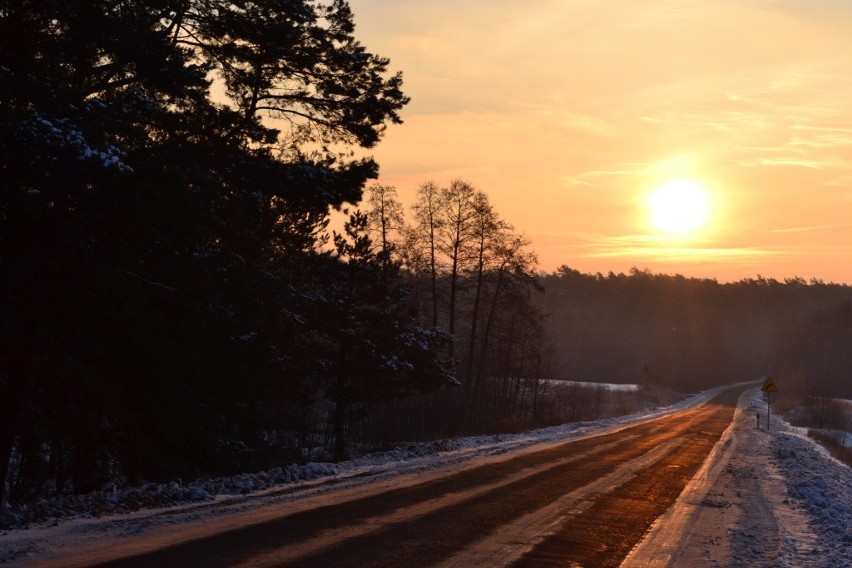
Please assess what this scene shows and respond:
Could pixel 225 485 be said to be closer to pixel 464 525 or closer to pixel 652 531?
pixel 464 525

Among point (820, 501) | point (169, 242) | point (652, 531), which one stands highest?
point (169, 242)

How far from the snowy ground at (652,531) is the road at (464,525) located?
53 centimetres

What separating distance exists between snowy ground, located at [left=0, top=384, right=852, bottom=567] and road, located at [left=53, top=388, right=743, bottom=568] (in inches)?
20.7

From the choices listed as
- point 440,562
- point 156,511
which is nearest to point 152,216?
point 156,511

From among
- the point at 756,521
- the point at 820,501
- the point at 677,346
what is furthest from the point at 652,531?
the point at 677,346

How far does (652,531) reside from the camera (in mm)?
11242

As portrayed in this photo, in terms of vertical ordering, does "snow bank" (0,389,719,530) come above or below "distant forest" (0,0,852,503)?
below

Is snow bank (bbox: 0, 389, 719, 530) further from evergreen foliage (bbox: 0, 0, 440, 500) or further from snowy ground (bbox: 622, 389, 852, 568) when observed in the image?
snowy ground (bbox: 622, 389, 852, 568)

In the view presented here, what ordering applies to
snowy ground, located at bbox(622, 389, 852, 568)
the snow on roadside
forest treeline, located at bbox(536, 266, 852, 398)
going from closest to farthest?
snowy ground, located at bbox(622, 389, 852, 568)
the snow on roadside
forest treeline, located at bbox(536, 266, 852, 398)

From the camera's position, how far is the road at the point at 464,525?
8.59 meters

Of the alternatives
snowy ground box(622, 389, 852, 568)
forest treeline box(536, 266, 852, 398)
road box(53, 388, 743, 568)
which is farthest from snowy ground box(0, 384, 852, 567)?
forest treeline box(536, 266, 852, 398)

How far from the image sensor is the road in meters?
Answer: 8.59

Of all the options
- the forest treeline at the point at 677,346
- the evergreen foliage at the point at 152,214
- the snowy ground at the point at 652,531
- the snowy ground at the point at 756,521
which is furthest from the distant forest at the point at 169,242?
the forest treeline at the point at 677,346

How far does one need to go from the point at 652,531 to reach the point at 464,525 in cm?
267
